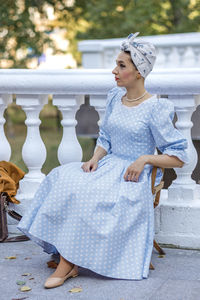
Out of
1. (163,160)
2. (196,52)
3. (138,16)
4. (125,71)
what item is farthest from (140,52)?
(138,16)

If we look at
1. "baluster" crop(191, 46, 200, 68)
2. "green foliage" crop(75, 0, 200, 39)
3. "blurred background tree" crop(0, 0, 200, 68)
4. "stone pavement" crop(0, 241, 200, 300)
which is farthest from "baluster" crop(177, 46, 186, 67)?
"stone pavement" crop(0, 241, 200, 300)

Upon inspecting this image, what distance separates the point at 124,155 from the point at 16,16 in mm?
8517

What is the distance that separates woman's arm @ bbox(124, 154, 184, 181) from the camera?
338 centimetres

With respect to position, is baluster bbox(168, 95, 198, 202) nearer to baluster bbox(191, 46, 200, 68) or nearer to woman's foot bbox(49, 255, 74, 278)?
woman's foot bbox(49, 255, 74, 278)

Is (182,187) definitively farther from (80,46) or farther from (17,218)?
(80,46)

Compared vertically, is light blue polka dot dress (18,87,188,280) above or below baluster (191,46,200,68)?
below

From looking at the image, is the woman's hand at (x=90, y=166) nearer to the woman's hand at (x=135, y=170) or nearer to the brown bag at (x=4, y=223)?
the woman's hand at (x=135, y=170)

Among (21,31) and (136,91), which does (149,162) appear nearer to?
(136,91)

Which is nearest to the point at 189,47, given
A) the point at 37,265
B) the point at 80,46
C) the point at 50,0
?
the point at 80,46

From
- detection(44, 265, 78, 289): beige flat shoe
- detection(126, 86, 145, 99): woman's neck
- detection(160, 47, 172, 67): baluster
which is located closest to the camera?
detection(44, 265, 78, 289): beige flat shoe

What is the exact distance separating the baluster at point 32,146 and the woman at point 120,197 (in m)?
0.74

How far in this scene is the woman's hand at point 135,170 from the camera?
338 cm

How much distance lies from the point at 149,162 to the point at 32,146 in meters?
1.10

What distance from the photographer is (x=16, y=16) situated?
11.5 meters
